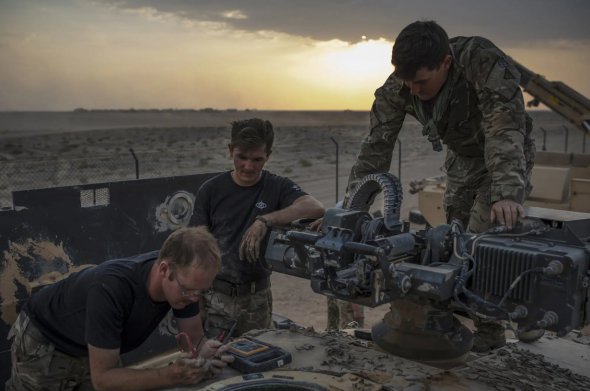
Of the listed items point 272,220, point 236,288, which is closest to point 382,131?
point 272,220

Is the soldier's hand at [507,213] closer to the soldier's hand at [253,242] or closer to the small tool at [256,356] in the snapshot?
the small tool at [256,356]

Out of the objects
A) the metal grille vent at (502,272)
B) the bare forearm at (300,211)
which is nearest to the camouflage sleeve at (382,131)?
the bare forearm at (300,211)

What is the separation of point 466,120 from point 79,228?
2.89 m

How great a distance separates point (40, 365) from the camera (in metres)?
3.25

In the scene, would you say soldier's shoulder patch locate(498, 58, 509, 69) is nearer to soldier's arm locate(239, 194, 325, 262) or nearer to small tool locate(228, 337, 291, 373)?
soldier's arm locate(239, 194, 325, 262)

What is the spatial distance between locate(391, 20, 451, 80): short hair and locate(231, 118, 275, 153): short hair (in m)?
1.01

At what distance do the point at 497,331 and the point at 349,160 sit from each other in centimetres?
2643

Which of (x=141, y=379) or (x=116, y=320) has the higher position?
(x=116, y=320)

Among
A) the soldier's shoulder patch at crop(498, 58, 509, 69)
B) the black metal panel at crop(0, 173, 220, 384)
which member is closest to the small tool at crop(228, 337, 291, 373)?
the soldier's shoulder patch at crop(498, 58, 509, 69)

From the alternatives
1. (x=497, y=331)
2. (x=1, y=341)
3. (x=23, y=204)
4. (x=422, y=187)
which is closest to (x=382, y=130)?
(x=497, y=331)

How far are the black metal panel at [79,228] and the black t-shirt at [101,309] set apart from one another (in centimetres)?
120

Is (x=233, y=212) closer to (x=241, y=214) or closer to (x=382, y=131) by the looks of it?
(x=241, y=214)

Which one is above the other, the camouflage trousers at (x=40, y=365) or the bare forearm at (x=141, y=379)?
the bare forearm at (x=141, y=379)

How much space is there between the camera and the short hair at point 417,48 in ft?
10.3
